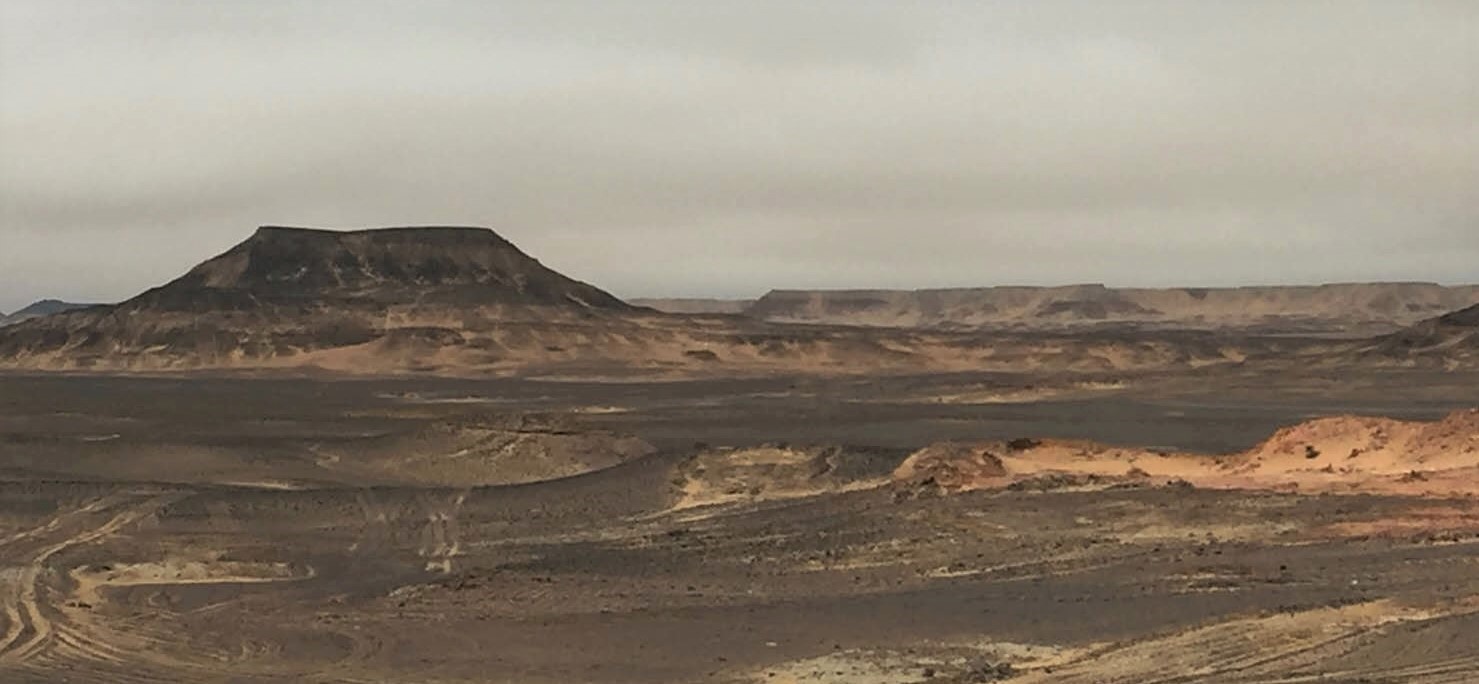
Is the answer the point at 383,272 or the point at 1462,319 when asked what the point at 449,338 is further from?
the point at 1462,319

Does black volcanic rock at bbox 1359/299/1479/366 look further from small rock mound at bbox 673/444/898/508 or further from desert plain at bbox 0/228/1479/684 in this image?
small rock mound at bbox 673/444/898/508

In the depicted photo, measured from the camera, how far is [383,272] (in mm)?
136500

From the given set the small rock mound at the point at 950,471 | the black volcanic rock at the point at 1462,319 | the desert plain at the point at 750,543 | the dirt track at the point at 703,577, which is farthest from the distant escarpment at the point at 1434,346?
the small rock mound at the point at 950,471

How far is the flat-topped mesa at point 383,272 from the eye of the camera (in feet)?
420

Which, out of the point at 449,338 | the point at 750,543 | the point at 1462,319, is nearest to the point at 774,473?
the point at 750,543

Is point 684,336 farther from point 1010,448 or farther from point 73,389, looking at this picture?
point 1010,448

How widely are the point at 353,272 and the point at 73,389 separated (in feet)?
204

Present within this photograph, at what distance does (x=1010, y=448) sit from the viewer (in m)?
35.2

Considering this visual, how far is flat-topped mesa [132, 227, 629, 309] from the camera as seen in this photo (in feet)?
420

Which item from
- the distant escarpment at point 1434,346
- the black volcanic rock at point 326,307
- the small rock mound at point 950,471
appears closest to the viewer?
the small rock mound at point 950,471

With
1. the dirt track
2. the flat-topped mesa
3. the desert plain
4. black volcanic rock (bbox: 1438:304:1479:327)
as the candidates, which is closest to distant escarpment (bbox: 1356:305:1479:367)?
black volcanic rock (bbox: 1438:304:1479:327)

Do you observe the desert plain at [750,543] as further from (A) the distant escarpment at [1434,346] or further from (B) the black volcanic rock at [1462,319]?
(B) the black volcanic rock at [1462,319]

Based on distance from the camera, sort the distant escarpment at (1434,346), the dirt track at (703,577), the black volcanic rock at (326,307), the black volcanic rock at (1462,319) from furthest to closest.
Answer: the black volcanic rock at (326,307) < the black volcanic rock at (1462,319) < the distant escarpment at (1434,346) < the dirt track at (703,577)

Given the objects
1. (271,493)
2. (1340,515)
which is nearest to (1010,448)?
(1340,515)
